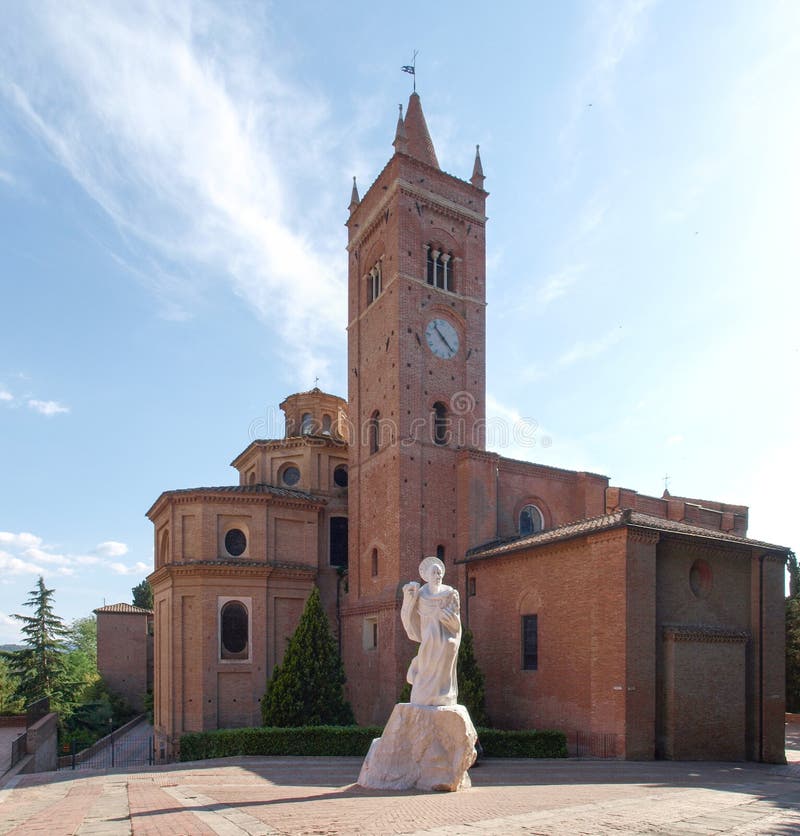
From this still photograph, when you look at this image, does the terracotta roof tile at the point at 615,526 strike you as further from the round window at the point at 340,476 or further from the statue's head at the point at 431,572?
the round window at the point at 340,476

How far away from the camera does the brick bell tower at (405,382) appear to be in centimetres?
2569

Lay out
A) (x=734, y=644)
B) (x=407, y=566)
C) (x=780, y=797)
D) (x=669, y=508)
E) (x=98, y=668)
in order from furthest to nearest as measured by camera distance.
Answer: (x=98, y=668)
(x=669, y=508)
(x=407, y=566)
(x=734, y=644)
(x=780, y=797)

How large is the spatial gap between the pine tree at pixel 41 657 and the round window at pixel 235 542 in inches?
585

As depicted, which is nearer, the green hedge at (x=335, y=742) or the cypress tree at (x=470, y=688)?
the green hedge at (x=335, y=742)

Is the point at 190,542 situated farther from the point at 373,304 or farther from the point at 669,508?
the point at 669,508

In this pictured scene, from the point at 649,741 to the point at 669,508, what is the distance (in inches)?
577

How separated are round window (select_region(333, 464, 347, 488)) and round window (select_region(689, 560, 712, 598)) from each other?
51.9 feet

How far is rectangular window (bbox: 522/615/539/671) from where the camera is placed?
72.7 ft

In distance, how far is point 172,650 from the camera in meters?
26.6

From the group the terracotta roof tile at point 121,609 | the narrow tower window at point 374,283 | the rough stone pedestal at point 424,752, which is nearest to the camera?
the rough stone pedestal at point 424,752

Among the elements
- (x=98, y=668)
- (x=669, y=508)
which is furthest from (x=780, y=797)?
(x=98, y=668)

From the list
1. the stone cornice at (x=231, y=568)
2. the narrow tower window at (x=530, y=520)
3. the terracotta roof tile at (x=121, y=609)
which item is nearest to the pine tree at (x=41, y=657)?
the terracotta roof tile at (x=121, y=609)

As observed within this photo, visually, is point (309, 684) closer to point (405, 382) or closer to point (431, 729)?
point (405, 382)

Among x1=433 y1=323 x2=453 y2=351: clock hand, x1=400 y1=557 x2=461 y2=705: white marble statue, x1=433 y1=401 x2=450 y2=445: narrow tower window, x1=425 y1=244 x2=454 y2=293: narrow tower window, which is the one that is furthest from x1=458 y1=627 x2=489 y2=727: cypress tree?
x1=425 y1=244 x2=454 y2=293: narrow tower window
